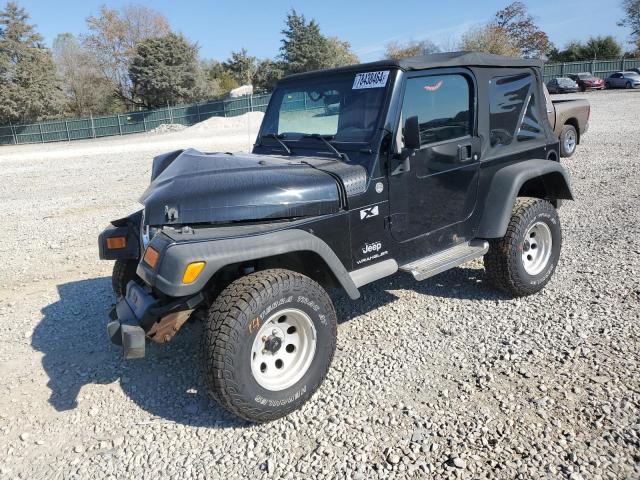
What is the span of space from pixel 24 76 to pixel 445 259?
43.2 m

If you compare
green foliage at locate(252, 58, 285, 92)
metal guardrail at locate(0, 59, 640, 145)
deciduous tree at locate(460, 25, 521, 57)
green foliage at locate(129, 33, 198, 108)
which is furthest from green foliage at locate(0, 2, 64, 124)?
deciduous tree at locate(460, 25, 521, 57)

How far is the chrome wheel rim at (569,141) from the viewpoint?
37.4ft

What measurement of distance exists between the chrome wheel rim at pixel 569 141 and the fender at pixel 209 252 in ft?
33.0

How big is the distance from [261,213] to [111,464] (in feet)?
5.27

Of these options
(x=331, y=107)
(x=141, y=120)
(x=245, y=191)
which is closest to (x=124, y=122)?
(x=141, y=120)

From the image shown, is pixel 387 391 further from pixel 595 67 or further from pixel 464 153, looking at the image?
pixel 595 67

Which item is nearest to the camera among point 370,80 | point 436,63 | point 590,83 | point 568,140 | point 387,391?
point 387,391

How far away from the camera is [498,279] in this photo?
439cm

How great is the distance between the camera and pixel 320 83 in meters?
4.05

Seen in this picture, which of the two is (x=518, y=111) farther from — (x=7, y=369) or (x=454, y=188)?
(x=7, y=369)

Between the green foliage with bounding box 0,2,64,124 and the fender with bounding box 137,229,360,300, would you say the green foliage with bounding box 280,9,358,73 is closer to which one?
the green foliage with bounding box 0,2,64,124

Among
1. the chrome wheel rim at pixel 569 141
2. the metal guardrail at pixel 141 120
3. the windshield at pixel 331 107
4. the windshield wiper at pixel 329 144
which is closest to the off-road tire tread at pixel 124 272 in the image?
the windshield at pixel 331 107

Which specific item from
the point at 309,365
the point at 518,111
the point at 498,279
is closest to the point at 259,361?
the point at 309,365

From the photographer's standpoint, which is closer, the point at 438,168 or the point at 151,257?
the point at 151,257
